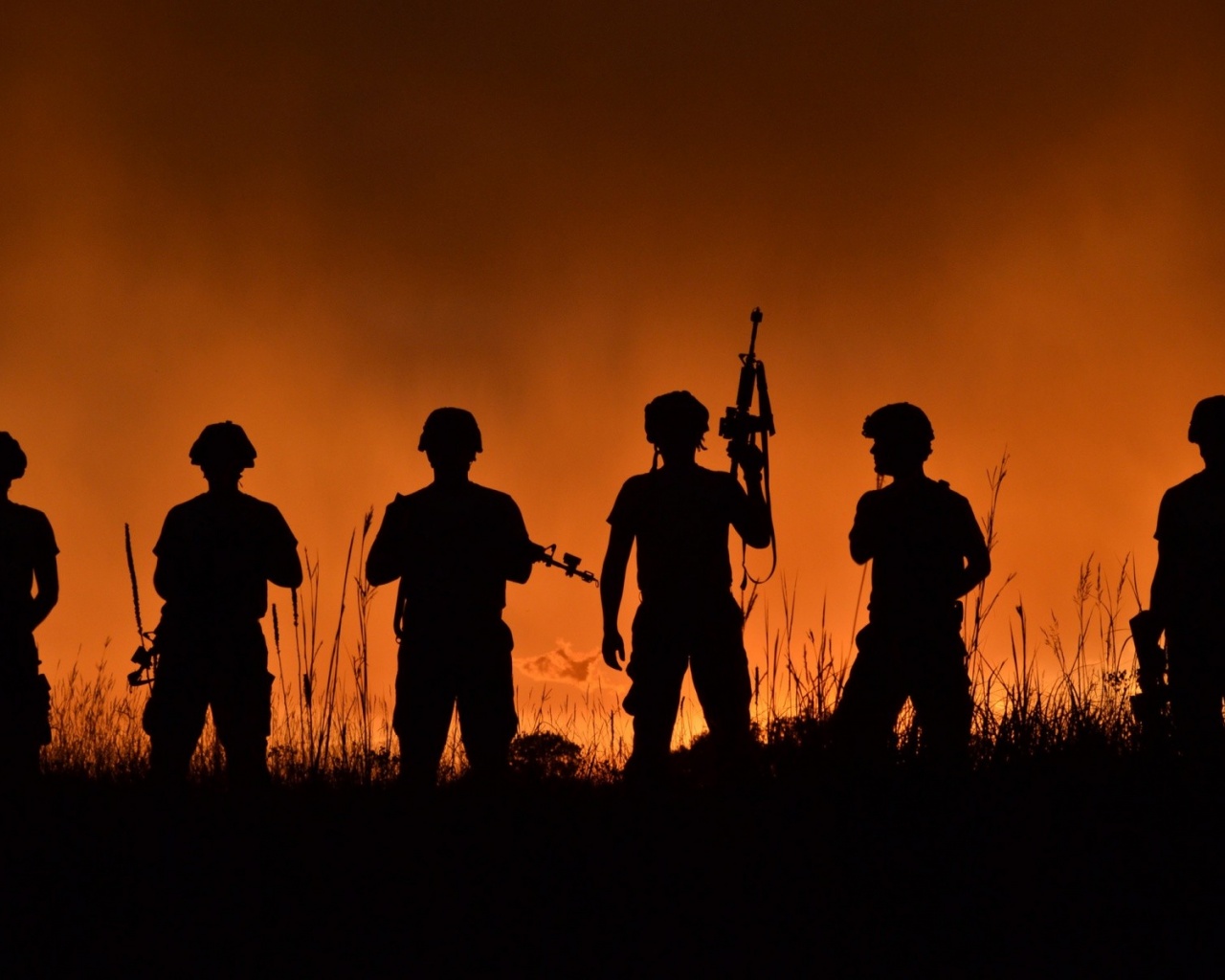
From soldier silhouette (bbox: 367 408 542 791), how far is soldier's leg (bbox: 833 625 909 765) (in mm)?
1469

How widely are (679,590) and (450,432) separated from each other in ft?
4.09

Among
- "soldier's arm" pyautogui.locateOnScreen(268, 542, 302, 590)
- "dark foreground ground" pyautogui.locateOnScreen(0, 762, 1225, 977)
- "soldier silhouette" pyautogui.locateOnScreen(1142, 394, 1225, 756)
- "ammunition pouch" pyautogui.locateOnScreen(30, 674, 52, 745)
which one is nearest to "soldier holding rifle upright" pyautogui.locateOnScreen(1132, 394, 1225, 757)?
"soldier silhouette" pyautogui.locateOnScreen(1142, 394, 1225, 756)

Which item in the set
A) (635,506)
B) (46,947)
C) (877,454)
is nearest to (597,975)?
(46,947)

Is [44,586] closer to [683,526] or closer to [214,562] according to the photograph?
[214,562]

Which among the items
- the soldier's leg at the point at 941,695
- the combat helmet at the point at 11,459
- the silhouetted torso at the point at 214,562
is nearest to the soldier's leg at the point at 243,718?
the silhouetted torso at the point at 214,562

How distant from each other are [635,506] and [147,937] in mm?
2781

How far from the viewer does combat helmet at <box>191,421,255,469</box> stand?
5.90 m

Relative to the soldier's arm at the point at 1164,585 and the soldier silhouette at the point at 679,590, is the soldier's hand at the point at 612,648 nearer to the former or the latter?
the soldier silhouette at the point at 679,590

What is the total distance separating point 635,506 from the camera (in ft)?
19.1

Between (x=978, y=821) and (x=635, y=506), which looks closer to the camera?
(x=978, y=821)

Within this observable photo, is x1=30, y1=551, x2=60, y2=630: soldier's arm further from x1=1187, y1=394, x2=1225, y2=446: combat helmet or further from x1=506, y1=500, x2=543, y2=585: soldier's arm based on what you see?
x1=1187, y1=394, x2=1225, y2=446: combat helmet

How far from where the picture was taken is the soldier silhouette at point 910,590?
5574 mm

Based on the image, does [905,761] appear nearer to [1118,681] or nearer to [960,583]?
[960,583]

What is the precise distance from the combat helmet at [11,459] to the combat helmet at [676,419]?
3.02 meters
